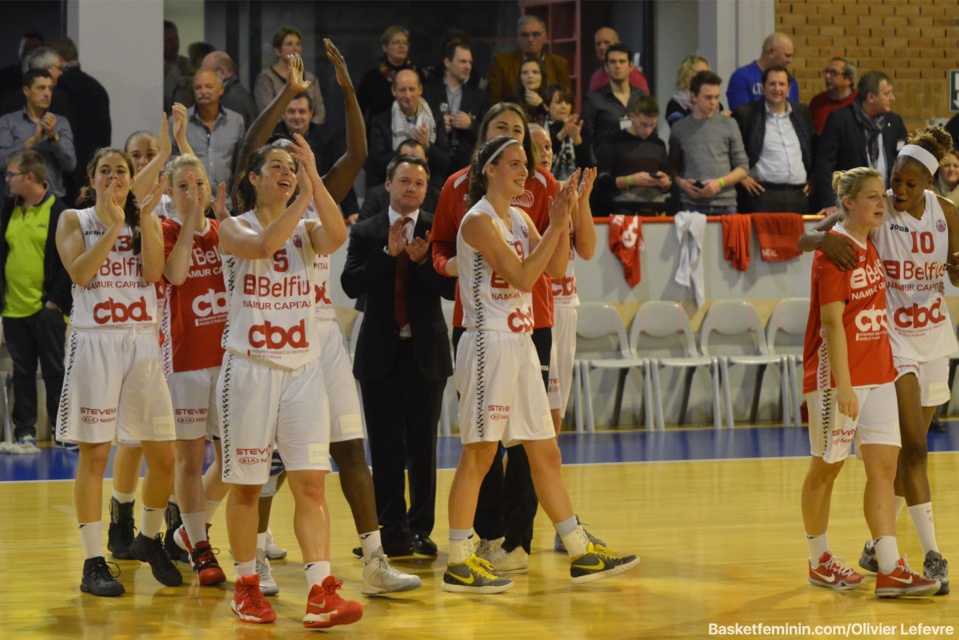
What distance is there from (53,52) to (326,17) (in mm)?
4087

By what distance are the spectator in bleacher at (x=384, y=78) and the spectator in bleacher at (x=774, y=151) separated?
9.68ft

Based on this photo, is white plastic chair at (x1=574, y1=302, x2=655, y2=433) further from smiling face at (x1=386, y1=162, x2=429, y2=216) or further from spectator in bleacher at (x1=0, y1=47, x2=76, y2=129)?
smiling face at (x1=386, y1=162, x2=429, y2=216)

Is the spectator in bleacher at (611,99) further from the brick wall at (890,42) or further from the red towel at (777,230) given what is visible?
the brick wall at (890,42)

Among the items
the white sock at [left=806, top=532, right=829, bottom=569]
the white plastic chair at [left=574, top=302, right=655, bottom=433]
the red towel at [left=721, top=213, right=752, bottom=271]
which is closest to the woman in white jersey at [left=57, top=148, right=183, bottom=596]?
the white sock at [left=806, top=532, right=829, bottom=569]

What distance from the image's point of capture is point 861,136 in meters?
11.4

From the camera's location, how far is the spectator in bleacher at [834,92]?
1202 centimetres

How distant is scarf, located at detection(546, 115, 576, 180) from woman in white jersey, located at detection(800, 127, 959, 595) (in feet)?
16.3

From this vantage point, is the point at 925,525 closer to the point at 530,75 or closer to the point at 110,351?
the point at 110,351

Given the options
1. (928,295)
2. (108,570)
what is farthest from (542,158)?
(108,570)

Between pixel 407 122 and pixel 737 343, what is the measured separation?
3448mm

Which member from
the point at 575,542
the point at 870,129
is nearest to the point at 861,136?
the point at 870,129

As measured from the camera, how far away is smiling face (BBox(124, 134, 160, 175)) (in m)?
6.29

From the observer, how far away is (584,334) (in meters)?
10.9

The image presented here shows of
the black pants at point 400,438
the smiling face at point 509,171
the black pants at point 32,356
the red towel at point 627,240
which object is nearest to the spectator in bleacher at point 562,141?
the red towel at point 627,240
